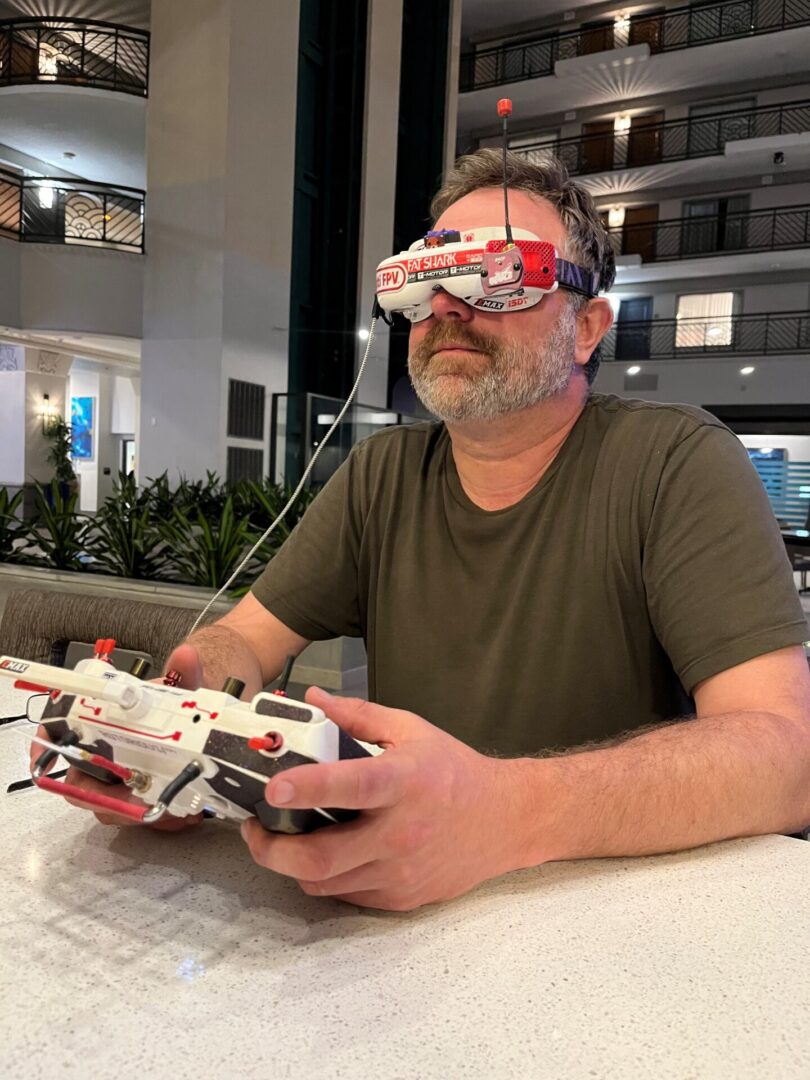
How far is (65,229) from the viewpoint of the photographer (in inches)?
316

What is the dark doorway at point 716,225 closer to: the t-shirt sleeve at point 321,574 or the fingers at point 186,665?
the t-shirt sleeve at point 321,574

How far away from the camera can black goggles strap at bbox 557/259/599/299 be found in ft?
3.61

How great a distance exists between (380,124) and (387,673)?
7496 millimetres

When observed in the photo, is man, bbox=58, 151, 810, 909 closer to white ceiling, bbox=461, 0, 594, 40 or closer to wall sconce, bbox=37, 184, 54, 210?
wall sconce, bbox=37, 184, 54, 210

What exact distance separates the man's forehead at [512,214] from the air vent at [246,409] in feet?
19.0

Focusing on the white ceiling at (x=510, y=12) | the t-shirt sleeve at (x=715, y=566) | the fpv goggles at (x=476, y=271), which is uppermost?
the white ceiling at (x=510, y=12)

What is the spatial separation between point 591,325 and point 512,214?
0.65 ft

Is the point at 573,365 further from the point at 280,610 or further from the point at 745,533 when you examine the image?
the point at 280,610

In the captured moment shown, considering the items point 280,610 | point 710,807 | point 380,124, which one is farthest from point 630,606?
point 380,124

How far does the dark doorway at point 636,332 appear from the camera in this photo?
1298cm

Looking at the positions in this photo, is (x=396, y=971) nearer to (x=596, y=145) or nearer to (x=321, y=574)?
(x=321, y=574)

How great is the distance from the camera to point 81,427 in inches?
449

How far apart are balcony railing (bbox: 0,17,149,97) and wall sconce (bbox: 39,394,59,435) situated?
3695 millimetres

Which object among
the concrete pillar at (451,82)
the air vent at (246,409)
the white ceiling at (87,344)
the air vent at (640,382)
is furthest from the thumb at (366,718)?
the air vent at (640,382)
